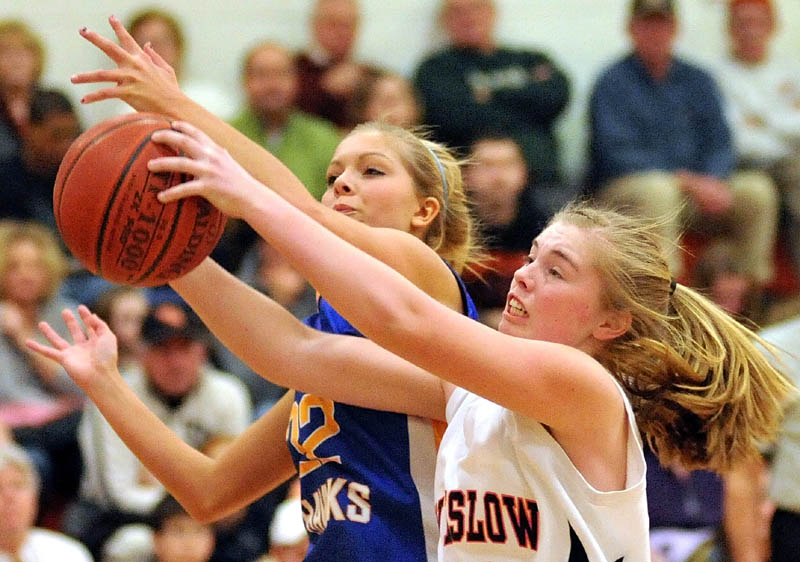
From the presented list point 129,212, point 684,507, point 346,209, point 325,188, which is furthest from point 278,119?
point 129,212

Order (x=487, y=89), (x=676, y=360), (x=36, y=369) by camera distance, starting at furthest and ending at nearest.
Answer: (x=487, y=89)
(x=36, y=369)
(x=676, y=360)

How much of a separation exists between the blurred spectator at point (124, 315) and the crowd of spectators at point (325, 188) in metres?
0.01

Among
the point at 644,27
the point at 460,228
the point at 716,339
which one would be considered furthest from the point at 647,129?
Answer: the point at 716,339

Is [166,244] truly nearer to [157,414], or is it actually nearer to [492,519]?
[492,519]

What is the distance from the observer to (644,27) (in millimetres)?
7410

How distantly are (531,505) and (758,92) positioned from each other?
593 centimetres

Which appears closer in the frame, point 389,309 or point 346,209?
point 389,309

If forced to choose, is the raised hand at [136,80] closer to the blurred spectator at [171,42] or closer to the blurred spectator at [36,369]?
the blurred spectator at [36,369]

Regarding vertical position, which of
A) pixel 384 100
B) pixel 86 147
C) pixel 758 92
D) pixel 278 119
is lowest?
pixel 758 92

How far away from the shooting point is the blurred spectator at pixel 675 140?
7.27 metres

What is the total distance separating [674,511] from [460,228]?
8.93ft

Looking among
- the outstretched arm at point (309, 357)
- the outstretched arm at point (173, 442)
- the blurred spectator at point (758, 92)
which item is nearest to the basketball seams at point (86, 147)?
the outstretched arm at point (309, 357)

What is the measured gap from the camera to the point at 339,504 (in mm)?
2816

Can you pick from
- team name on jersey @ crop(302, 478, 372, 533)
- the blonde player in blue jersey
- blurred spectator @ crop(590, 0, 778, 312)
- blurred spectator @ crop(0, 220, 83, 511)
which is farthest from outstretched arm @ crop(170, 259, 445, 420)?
blurred spectator @ crop(590, 0, 778, 312)
